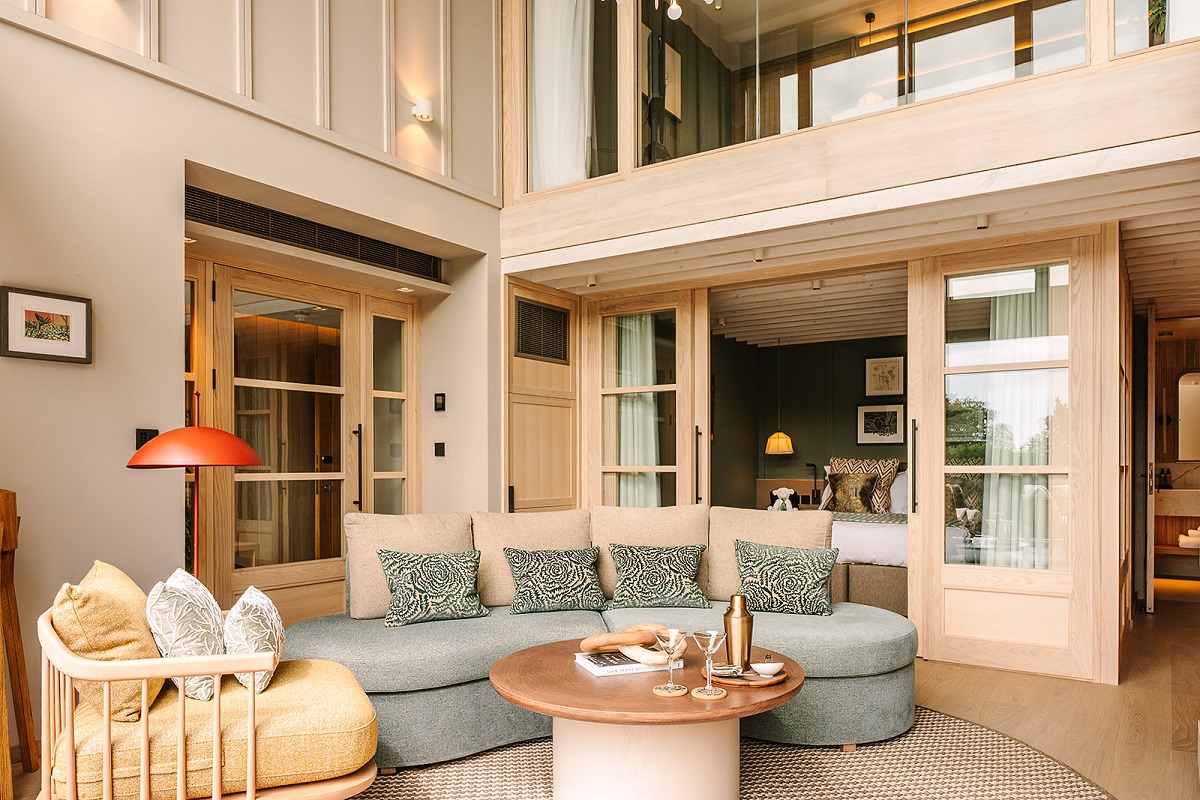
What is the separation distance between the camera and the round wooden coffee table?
97.6 inches

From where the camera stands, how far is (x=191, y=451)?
110 inches

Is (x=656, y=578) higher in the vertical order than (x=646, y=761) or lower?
higher

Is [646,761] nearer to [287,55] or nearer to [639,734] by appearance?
[639,734]

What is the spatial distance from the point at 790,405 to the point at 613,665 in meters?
7.31

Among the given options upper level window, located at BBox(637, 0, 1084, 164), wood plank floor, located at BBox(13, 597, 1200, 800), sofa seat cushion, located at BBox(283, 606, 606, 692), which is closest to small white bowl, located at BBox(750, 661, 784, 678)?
sofa seat cushion, located at BBox(283, 606, 606, 692)

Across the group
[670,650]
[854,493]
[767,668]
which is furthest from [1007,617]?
[854,493]

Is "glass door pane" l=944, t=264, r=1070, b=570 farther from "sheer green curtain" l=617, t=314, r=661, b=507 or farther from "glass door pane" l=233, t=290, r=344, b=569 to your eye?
"glass door pane" l=233, t=290, r=344, b=569

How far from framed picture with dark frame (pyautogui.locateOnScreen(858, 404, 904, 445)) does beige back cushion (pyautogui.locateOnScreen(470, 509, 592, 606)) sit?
5.62 m

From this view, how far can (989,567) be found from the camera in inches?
188

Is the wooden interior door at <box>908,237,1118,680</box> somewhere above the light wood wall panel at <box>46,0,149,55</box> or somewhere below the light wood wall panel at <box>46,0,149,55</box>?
below

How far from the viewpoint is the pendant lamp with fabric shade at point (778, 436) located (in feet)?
30.7

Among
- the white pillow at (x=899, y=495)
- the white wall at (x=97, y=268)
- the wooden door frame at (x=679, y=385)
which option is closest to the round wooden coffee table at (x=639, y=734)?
the white wall at (x=97, y=268)

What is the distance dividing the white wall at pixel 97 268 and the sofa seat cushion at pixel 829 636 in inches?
88.3

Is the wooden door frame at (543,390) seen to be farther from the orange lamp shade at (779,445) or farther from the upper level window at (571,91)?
the orange lamp shade at (779,445)
